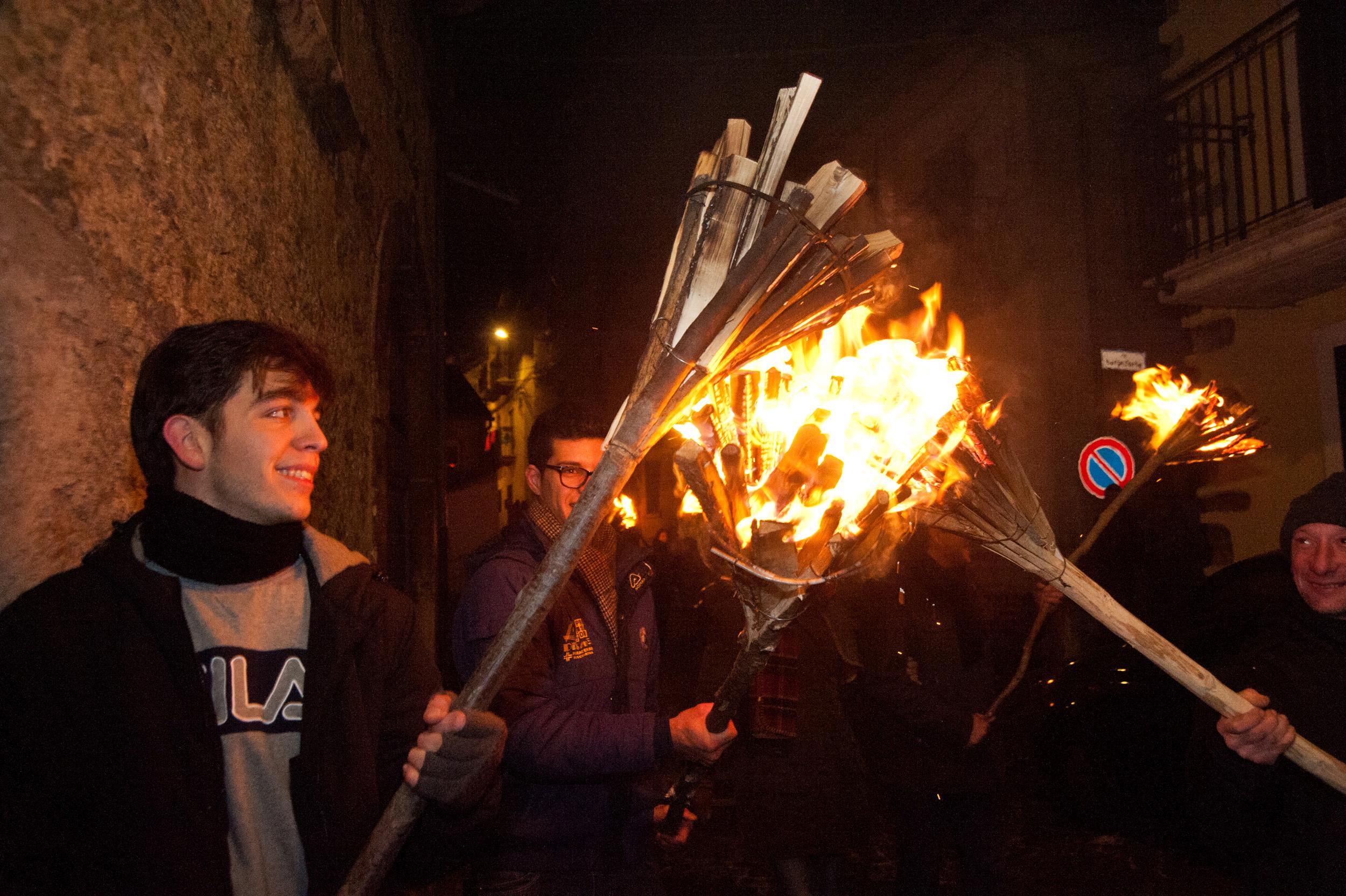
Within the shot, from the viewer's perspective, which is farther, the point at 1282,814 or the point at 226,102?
the point at 226,102

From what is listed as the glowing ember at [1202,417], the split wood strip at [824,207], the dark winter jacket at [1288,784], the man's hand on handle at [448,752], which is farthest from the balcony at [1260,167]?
the man's hand on handle at [448,752]

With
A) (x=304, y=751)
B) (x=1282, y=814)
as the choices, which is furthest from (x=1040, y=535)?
(x=304, y=751)

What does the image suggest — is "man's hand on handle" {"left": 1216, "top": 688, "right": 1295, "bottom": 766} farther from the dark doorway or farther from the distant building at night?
the distant building at night

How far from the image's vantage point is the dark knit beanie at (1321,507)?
8.50 ft

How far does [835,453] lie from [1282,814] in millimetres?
1924

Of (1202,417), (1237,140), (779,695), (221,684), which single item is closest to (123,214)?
(221,684)

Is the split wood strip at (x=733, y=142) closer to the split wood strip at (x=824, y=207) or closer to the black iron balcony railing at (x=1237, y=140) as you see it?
the split wood strip at (x=824, y=207)

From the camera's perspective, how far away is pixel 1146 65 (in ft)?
36.5

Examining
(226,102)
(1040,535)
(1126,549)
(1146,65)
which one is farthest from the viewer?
(1146,65)

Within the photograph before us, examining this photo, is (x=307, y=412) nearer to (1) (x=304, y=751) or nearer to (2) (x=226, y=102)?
(1) (x=304, y=751)

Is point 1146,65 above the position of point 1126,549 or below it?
above

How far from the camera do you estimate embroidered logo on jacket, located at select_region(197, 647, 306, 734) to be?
1707 millimetres

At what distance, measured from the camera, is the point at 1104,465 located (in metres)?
9.05

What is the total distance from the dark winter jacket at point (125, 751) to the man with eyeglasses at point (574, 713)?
0.67 metres
